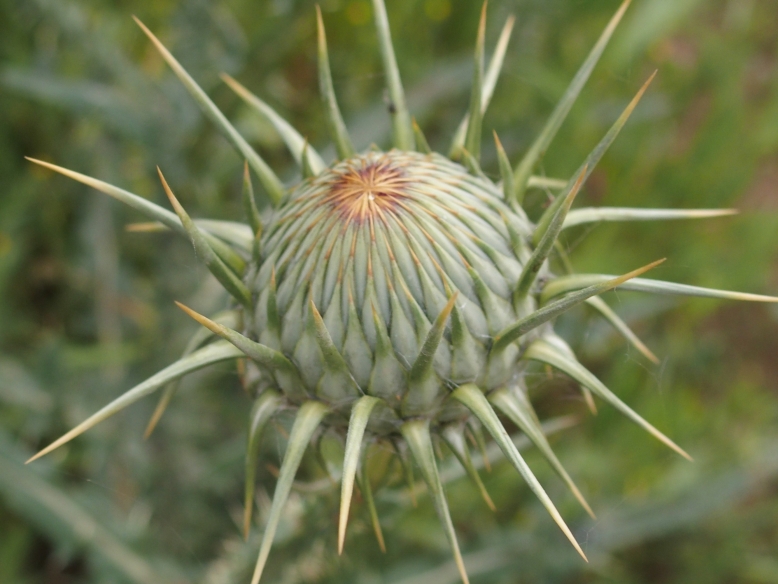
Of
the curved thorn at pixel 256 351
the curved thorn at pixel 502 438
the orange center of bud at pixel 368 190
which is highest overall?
the orange center of bud at pixel 368 190

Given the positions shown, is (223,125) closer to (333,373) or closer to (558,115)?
(333,373)

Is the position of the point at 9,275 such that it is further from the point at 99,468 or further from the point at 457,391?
the point at 457,391

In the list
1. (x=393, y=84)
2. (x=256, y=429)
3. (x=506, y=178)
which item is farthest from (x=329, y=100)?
(x=256, y=429)

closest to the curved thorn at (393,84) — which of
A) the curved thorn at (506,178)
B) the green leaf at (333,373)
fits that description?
the curved thorn at (506,178)

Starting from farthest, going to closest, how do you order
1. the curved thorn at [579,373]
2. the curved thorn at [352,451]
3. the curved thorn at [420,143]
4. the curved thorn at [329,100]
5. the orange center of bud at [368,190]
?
the curved thorn at [420,143] → the curved thorn at [329,100] → the orange center of bud at [368,190] → the curved thorn at [579,373] → the curved thorn at [352,451]

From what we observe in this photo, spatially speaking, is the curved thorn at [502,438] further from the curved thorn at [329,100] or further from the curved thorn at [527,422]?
the curved thorn at [329,100]

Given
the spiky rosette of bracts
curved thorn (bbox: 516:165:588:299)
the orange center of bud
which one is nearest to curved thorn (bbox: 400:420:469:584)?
the spiky rosette of bracts

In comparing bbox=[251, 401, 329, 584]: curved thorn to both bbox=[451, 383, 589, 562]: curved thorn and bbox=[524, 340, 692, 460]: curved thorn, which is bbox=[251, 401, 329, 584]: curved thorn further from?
bbox=[524, 340, 692, 460]: curved thorn
